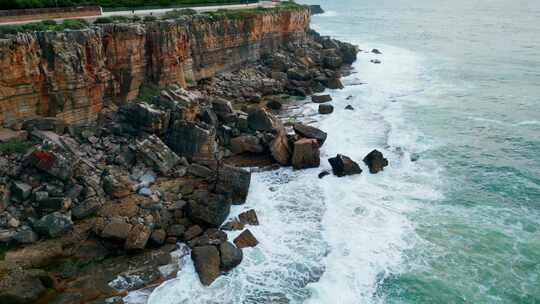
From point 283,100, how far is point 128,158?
19691 mm

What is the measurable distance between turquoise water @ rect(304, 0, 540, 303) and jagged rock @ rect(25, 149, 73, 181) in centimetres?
Result: 1617

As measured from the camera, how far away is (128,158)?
25.8 m

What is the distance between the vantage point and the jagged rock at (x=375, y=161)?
27.9 metres

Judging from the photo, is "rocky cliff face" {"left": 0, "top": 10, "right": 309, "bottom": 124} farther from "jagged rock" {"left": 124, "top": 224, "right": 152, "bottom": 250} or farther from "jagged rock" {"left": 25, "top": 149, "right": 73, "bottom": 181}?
"jagged rock" {"left": 124, "top": 224, "right": 152, "bottom": 250}

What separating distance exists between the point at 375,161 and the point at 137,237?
612 inches

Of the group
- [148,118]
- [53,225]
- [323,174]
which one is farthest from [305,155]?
[53,225]

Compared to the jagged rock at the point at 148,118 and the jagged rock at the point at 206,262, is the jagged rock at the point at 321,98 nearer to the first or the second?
the jagged rock at the point at 148,118

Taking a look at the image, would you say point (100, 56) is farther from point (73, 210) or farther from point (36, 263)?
point (36, 263)

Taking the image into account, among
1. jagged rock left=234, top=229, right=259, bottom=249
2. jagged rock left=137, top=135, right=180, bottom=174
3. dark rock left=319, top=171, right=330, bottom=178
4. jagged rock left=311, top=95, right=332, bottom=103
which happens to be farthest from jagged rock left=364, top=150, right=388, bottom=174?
jagged rock left=311, top=95, right=332, bottom=103

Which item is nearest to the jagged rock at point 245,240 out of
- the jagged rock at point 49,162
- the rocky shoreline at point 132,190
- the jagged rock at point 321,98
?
the rocky shoreline at point 132,190

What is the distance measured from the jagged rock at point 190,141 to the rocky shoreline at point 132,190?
0.06m

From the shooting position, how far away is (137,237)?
63.9 ft

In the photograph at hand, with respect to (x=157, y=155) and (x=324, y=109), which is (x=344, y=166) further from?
(x=324, y=109)

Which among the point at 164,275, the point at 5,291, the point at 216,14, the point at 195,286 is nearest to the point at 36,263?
the point at 5,291
